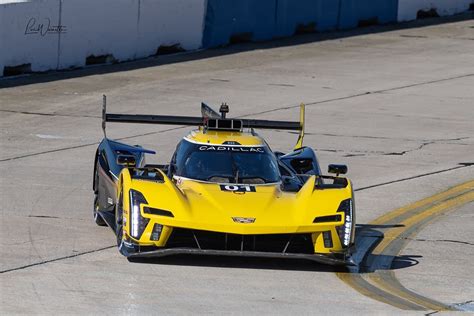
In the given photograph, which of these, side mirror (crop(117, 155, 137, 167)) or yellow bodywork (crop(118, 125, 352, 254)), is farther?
side mirror (crop(117, 155, 137, 167))

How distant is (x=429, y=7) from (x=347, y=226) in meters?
22.4

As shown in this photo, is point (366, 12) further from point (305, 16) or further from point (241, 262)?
point (241, 262)

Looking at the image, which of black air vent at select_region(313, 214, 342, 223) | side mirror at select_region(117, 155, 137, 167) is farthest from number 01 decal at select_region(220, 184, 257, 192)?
side mirror at select_region(117, 155, 137, 167)

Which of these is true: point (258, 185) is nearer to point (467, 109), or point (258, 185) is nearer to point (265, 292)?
point (265, 292)

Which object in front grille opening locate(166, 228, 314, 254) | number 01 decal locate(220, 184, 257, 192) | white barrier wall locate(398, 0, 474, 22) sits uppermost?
white barrier wall locate(398, 0, 474, 22)

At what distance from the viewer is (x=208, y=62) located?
85.3 ft

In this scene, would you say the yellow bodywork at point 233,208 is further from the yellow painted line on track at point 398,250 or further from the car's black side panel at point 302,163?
the car's black side panel at point 302,163

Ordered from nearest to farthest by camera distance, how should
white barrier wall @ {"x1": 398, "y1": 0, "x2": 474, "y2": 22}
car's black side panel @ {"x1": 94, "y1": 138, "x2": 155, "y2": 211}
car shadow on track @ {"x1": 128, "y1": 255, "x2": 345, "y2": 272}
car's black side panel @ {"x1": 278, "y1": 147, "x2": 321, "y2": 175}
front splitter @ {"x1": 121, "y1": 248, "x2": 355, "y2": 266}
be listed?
front splitter @ {"x1": 121, "y1": 248, "x2": 355, "y2": 266} < car shadow on track @ {"x1": 128, "y1": 255, "x2": 345, "y2": 272} < car's black side panel @ {"x1": 94, "y1": 138, "x2": 155, "y2": 211} < car's black side panel @ {"x1": 278, "y1": 147, "x2": 321, "y2": 175} < white barrier wall @ {"x1": 398, "y1": 0, "x2": 474, "y2": 22}

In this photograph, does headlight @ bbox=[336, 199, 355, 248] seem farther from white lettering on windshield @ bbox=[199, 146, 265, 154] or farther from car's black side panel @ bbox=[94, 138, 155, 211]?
car's black side panel @ bbox=[94, 138, 155, 211]

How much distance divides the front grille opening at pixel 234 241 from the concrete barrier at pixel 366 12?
19.5 meters

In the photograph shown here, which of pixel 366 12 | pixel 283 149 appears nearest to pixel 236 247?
pixel 283 149

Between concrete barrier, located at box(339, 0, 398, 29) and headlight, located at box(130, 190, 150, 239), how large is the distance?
19.6 meters

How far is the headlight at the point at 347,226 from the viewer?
1147 centimetres

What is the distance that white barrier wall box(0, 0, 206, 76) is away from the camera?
22719 millimetres
